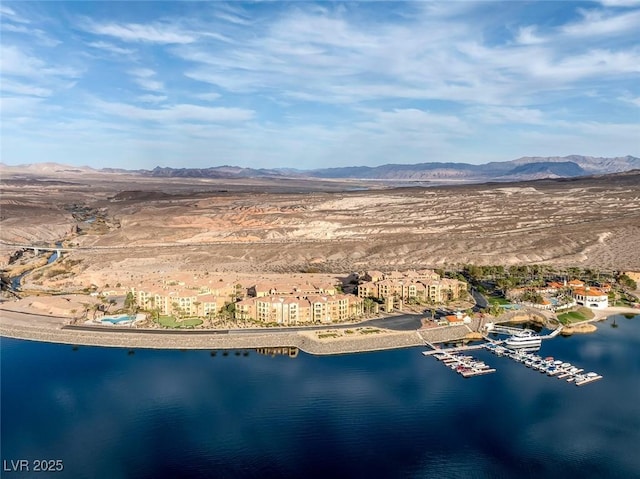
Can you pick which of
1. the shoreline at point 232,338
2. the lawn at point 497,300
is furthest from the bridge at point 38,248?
the lawn at point 497,300

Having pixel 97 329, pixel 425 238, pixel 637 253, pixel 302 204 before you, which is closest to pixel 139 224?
pixel 302 204

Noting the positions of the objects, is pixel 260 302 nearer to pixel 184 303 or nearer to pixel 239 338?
pixel 239 338

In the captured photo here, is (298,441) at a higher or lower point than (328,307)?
lower

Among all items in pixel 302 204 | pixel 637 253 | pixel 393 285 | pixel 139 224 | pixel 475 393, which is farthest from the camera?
pixel 302 204

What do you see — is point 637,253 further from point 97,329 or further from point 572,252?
A: point 97,329

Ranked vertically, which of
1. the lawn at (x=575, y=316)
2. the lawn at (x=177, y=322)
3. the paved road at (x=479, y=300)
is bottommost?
the lawn at (x=575, y=316)

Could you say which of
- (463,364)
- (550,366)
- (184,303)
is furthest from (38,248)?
(550,366)

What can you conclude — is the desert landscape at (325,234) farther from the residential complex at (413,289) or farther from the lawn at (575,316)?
the lawn at (575,316)
